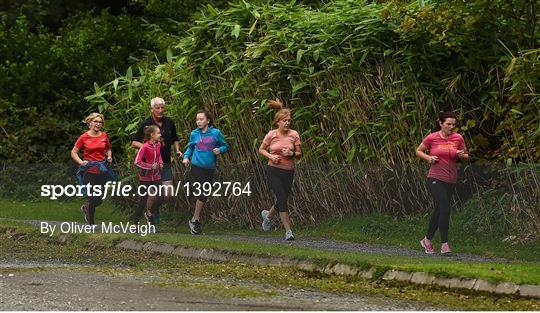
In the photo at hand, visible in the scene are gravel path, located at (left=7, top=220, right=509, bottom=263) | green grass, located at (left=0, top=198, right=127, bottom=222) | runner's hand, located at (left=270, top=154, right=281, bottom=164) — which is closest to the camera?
gravel path, located at (left=7, top=220, right=509, bottom=263)

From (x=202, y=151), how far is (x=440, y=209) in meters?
3.97

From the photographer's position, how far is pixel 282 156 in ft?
57.6

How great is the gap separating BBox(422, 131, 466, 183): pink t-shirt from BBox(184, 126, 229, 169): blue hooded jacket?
139 inches

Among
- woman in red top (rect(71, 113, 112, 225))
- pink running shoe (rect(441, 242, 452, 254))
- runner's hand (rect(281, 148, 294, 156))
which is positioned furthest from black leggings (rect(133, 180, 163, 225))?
pink running shoe (rect(441, 242, 452, 254))

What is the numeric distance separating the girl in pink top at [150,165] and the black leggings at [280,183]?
2012 mm

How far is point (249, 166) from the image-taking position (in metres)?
19.9

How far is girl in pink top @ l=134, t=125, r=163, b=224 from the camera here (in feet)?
62.0

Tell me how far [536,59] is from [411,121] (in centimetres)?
220

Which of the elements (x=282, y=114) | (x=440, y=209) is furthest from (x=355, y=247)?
(x=282, y=114)

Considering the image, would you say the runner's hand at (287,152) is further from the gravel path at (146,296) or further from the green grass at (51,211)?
the green grass at (51,211)

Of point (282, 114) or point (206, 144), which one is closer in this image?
point (282, 114)

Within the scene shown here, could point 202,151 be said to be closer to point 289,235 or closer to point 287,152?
point 287,152

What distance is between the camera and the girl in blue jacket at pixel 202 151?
61.4 ft

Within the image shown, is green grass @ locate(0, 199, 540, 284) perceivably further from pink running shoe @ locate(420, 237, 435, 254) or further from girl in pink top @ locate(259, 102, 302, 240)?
girl in pink top @ locate(259, 102, 302, 240)
